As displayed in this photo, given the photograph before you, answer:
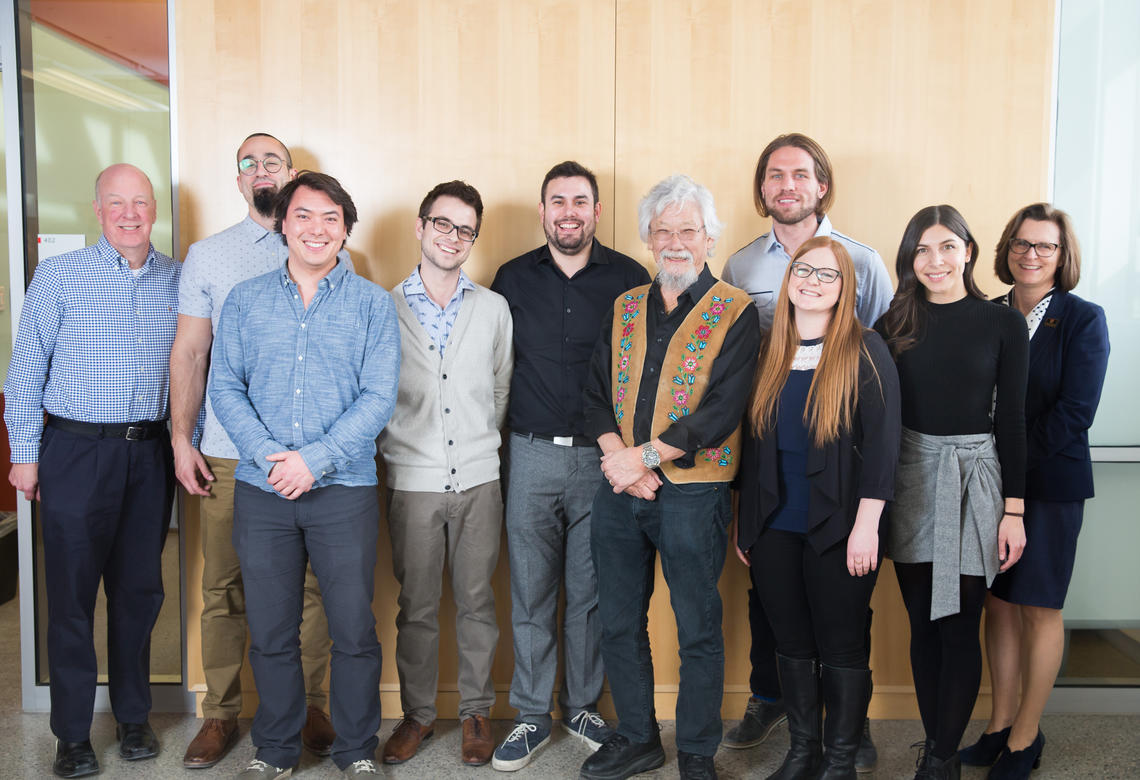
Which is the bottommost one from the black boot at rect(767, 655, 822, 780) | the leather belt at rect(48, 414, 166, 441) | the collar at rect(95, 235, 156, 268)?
the black boot at rect(767, 655, 822, 780)

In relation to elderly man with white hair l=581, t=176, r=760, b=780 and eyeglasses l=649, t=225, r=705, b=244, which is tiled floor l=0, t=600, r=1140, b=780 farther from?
eyeglasses l=649, t=225, r=705, b=244

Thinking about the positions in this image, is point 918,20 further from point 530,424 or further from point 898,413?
point 530,424

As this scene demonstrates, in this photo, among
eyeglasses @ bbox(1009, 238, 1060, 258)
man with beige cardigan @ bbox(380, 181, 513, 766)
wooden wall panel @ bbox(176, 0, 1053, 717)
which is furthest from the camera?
wooden wall panel @ bbox(176, 0, 1053, 717)

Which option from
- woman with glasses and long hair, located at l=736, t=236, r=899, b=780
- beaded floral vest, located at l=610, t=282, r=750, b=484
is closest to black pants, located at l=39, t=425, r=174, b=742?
beaded floral vest, located at l=610, t=282, r=750, b=484

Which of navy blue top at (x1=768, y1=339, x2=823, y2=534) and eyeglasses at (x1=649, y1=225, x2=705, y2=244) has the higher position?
eyeglasses at (x1=649, y1=225, x2=705, y2=244)

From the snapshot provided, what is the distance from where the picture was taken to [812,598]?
7.64 feet

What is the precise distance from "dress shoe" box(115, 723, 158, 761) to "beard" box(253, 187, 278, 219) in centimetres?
182

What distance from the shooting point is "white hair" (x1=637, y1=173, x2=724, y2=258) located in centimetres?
247

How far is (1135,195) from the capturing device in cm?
317

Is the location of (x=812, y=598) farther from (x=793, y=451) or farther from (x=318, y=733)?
(x=318, y=733)

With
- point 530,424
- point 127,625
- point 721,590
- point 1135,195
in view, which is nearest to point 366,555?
point 530,424

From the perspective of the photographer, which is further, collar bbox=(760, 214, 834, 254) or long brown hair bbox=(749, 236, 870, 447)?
collar bbox=(760, 214, 834, 254)

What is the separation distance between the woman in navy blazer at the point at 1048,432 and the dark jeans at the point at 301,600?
6.64 ft

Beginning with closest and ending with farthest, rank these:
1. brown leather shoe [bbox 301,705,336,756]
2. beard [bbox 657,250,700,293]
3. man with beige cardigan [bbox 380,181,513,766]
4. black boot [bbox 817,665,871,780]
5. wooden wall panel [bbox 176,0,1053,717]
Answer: black boot [bbox 817,665,871,780] → beard [bbox 657,250,700,293] → man with beige cardigan [bbox 380,181,513,766] → brown leather shoe [bbox 301,705,336,756] → wooden wall panel [bbox 176,0,1053,717]
